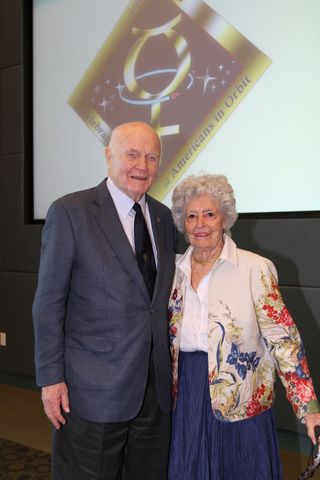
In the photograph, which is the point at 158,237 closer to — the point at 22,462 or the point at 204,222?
the point at 204,222

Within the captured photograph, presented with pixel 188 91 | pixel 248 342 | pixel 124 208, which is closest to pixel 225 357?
pixel 248 342

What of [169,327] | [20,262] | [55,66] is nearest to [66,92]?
[55,66]

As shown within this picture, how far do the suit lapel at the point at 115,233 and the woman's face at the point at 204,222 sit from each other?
0.80 ft

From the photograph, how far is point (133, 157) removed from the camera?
1738mm

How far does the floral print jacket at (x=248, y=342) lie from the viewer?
1.62 meters

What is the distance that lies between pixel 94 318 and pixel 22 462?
5.60 feet

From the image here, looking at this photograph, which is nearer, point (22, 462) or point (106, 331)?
point (106, 331)

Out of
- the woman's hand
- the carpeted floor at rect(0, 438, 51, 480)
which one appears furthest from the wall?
the woman's hand

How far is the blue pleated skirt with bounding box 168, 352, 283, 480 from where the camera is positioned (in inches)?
65.2

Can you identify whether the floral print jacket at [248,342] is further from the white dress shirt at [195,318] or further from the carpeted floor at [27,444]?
the carpeted floor at [27,444]

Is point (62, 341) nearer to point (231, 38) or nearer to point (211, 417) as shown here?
point (211, 417)

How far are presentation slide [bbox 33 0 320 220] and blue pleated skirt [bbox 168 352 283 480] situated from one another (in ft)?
5.52

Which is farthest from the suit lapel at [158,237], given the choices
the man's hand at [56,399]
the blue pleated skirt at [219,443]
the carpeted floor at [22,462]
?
the carpeted floor at [22,462]

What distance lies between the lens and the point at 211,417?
1.67 m
